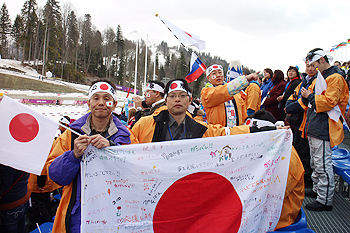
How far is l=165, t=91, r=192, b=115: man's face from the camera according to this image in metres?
2.58

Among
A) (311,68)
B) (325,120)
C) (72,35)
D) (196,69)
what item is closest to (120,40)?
(72,35)

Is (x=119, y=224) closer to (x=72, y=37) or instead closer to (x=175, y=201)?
(x=175, y=201)

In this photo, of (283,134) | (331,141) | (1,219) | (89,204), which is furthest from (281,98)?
(1,219)

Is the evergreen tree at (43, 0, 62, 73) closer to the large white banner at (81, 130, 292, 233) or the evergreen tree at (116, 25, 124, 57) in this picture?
the evergreen tree at (116, 25, 124, 57)

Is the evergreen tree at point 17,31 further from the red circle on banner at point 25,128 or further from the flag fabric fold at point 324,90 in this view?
the flag fabric fold at point 324,90

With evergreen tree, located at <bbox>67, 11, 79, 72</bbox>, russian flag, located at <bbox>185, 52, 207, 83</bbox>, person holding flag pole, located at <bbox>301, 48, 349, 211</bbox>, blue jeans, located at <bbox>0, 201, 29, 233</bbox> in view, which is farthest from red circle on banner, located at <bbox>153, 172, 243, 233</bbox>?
evergreen tree, located at <bbox>67, 11, 79, 72</bbox>

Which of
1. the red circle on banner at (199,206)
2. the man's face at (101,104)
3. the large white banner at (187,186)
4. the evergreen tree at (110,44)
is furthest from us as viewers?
the evergreen tree at (110,44)

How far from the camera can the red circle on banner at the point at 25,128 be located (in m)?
1.78

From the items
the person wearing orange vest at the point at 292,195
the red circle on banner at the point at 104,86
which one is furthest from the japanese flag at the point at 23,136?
the person wearing orange vest at the point at 292,195

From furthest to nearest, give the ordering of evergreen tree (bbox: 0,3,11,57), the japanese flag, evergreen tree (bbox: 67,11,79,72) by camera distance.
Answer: evergreen tree (bbox: 0,3,11,57)
evergreen tree (bbox: 67,11,79,72)
the japanese flag

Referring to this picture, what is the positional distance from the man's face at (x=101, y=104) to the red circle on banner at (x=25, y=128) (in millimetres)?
509

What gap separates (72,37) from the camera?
55250mm

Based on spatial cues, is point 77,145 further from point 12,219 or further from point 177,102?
point 12,219

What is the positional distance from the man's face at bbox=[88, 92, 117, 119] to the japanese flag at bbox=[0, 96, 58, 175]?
1.36 ft
